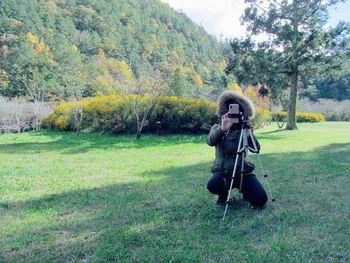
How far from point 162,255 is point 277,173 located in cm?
449

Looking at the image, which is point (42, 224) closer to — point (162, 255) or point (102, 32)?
point (162, 255)

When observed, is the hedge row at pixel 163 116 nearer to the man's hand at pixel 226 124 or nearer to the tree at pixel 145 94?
the tree at pixel 145 94

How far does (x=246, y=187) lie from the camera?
4395mm

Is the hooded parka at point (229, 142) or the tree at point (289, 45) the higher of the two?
the tree at point (289, 45)

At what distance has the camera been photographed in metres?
4.37

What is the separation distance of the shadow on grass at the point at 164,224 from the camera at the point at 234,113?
1.21 m

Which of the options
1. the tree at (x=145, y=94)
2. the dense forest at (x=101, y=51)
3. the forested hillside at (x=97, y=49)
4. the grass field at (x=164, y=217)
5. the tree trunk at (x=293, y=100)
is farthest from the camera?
the forested hillside at (x=97, y=49)

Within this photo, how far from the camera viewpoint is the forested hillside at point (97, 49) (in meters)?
37.2

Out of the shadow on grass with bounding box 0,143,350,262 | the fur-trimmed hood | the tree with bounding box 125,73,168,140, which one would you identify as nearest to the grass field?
the shadow on grass with bounding box 0,143,350,262

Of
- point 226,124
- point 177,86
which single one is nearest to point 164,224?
point 226,124

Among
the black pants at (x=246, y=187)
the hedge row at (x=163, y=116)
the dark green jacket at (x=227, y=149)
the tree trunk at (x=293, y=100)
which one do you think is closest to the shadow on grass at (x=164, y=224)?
the black pants at (x=246, y=187)

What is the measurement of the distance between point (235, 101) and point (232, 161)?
0.85 metres

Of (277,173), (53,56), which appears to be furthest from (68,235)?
(53,56)

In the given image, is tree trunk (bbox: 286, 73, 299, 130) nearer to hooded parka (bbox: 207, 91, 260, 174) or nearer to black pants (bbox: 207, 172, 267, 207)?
hooded parka (bbox: 207, 91, 260, 174)
